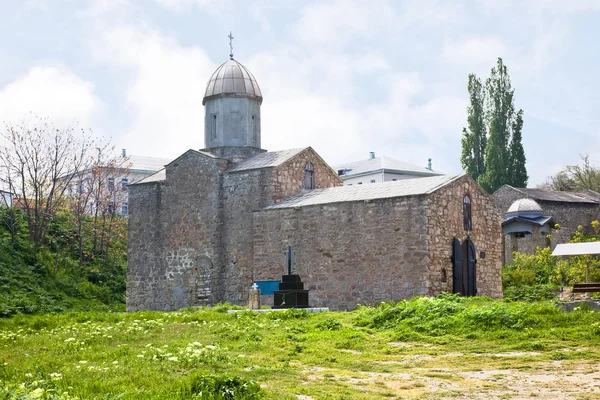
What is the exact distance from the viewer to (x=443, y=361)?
11102 millimetres

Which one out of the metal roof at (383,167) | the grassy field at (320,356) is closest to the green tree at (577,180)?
the metal roof at (383,167)

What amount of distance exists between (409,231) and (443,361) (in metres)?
11.4

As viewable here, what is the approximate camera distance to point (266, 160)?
88.9ft

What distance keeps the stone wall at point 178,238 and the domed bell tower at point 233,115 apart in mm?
1336

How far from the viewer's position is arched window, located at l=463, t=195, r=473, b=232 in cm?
2427

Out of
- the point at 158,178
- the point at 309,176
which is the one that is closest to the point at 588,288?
the point at 309,176

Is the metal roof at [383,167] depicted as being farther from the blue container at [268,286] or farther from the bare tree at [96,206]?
the blue container at [268,286]

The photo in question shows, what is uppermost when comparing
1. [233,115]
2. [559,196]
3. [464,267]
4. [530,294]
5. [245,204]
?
[233,115]

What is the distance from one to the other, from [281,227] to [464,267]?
589cm

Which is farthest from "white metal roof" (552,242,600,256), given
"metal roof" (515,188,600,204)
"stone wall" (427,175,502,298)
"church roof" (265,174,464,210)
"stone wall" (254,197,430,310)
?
"metal roof" (515,188,600,204)

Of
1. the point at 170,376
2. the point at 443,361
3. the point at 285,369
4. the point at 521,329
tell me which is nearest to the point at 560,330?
the point at 521,329

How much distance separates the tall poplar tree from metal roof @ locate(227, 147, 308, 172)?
66.5 feet

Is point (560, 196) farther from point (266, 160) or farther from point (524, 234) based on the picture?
point (266, 160)

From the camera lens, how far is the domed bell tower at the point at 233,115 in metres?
28.7
